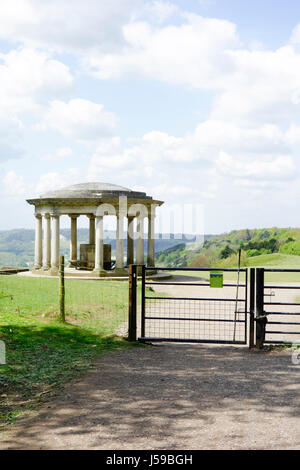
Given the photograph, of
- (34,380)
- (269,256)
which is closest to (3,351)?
(34,380)

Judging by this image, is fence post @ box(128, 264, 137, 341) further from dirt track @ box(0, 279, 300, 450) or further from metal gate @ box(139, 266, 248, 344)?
dirt track @ box(0, 279, 300, 450)

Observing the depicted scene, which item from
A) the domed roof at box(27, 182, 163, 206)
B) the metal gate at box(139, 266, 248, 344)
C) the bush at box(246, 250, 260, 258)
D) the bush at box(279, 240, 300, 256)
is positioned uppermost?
the domed roof at box(27, 182, 163, 206)

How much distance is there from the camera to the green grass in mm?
6844

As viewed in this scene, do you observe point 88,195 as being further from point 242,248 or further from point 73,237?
point 242,248

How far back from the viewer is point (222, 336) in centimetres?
1135

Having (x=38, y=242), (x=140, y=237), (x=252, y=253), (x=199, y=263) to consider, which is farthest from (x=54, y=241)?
(x=252, y=253)

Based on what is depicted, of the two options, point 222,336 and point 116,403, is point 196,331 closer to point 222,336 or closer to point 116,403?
point 222,336

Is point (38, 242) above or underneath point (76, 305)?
above

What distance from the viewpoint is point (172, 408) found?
594 centimetres

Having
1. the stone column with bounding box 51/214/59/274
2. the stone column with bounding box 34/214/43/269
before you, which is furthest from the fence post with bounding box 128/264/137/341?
the stone column with bounding box 34/214/43/269

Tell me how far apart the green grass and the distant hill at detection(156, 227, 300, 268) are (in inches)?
907

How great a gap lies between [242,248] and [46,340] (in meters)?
43.1
